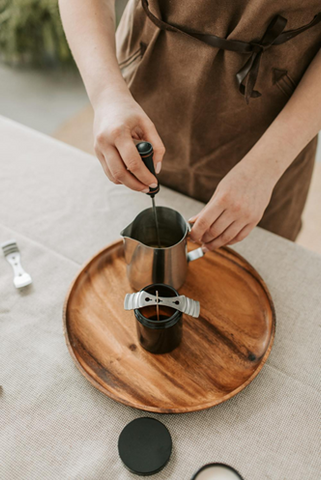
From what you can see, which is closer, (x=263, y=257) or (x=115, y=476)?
(x=115, y=476)

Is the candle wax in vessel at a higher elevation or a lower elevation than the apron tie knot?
lower

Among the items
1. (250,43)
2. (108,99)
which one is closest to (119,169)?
(108,99)

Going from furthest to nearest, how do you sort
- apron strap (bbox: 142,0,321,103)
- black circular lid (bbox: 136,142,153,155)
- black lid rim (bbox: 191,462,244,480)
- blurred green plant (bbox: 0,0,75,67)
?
blurred green plant (bbox: 0,0,75,67) → apron strap (bbox: 142,0,321,103) → black circular lid (bbox: 136,142,153,155) → black lid rim (bbox: 191,462,244,480)

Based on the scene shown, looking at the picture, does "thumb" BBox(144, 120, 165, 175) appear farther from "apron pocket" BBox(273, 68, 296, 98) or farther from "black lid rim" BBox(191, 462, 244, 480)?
"black lid rim" BBox(191, 462, 244, 480)

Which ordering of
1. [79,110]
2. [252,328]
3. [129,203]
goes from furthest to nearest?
[79,110], [129,203], [252,328]

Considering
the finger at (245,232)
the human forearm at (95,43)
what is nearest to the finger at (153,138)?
the human forearm at (95,43)

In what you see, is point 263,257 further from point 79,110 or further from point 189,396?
point 79,110

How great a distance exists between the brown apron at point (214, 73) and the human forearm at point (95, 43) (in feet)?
0.29

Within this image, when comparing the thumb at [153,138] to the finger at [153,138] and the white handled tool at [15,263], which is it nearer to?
the finger at [153,138]

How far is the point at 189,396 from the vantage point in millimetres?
641

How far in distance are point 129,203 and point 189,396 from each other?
1.71 ft

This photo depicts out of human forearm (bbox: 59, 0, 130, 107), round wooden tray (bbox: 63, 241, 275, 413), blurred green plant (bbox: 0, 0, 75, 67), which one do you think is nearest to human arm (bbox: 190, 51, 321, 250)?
round wooden tray (bbox: 63, 241, 275, 413)

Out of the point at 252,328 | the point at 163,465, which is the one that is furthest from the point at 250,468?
the point at 252,328

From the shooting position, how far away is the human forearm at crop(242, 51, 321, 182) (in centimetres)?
75
